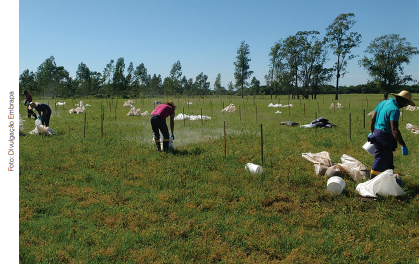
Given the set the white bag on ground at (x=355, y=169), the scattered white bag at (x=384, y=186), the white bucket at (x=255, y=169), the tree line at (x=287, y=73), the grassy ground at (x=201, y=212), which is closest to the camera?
the grassy ground at (x=201, y=212)

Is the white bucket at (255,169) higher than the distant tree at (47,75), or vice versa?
the distant tree at (47,75)

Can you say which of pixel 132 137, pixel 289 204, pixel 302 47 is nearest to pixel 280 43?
pixel 302 47

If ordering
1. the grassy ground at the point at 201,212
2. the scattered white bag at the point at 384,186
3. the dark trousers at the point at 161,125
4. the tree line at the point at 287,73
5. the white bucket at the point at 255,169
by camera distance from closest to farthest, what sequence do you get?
the grassy ground at the point at 201,212 < the scattered white bag at the point at 384,186 < the white bucket at the point at 255,169 < the dark trousers at the point at 161,125 < the tree line at the point at 287,73

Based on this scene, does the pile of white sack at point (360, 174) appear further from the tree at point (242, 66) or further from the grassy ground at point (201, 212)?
the tree at point (242, 66)

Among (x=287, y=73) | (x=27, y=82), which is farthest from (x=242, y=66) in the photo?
(x=27, y=82)

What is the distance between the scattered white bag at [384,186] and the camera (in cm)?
533

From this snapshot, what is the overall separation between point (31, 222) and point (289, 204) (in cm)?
443

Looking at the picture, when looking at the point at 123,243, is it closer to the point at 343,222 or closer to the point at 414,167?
the point at 343,222

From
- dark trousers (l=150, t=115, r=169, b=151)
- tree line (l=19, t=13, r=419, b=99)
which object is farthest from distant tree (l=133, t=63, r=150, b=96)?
dark trousers (l=150, t=115, r=169, b=151)

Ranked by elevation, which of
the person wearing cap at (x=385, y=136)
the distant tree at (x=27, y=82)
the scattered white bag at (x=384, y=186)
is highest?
the distant tree at (x=27, y=82)

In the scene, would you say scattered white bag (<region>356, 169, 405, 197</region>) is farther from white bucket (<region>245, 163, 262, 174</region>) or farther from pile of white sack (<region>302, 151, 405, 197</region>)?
white bucket (<region>245, 163, 262, 174</region>)

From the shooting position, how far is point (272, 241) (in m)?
4.00

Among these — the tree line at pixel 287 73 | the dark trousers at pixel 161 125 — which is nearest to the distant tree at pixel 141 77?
the tree line at pixel 287 73

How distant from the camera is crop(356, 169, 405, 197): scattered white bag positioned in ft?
17.5
